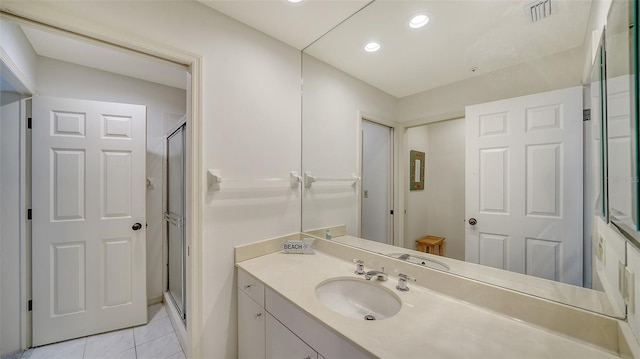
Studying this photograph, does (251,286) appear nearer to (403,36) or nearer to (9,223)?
(403,36)

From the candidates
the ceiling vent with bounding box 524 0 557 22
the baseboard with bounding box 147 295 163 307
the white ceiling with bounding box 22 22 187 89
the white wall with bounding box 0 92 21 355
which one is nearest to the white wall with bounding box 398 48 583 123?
the ceiling vent with bounding box 524 0 557 22

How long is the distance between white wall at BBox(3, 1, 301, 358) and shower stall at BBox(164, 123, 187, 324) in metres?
0.58

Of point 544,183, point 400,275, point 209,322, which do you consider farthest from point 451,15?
point 209,322

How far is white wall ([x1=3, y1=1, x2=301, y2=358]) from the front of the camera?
1.31m

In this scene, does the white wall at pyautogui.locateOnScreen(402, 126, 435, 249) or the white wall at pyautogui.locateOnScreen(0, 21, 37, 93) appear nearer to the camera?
the white wall at pyautogui.locateOnScreen(402, 126, 435, 249)

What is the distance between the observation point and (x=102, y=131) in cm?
199

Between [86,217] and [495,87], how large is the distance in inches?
114

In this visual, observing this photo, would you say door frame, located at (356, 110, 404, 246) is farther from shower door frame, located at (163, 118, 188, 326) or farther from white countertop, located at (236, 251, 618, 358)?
shower door frame, located at (163, 118, 188, 326)

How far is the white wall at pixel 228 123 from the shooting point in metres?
1.31

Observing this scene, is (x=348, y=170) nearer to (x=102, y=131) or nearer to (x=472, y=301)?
(x=472, y=301)

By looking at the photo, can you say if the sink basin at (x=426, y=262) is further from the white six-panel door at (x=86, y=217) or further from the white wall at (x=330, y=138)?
the white six-panel door at (x=86, y=217)

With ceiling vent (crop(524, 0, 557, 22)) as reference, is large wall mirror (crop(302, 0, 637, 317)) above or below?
below

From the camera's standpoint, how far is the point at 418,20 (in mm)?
1313

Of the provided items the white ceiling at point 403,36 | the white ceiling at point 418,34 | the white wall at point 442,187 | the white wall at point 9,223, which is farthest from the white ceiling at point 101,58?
the white wall at point 442,187
